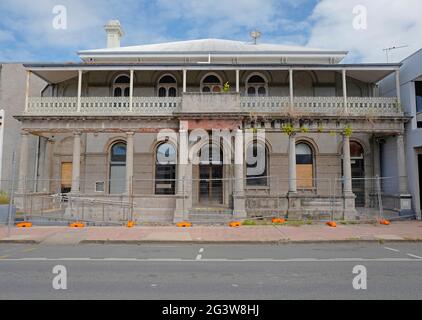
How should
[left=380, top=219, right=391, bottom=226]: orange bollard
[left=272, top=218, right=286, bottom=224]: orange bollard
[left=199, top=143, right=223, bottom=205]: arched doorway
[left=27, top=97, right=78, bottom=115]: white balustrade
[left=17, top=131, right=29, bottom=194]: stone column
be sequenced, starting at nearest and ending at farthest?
1. [left=380, top=219, right=391, bottom=226]: orange bollard
2. [left=272, top=218, right=286, bottom=224]: orange bollard
3. [left=17, top=131, right=29, bottom=194]: stone column
4. [left=27, top=97, right=78, bottom=115]: white balustrade
5. [left=199, top=143, right=223, bottom=205]: arched doorway

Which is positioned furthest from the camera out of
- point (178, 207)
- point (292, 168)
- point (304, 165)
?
point (304, 165)

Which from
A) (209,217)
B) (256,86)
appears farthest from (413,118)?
(209,217)

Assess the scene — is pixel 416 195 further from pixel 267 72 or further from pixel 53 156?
pixel 53 156

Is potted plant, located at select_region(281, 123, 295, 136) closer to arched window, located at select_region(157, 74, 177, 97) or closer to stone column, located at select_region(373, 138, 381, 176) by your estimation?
stone column, located at select_region(373, 138, 381, 176)

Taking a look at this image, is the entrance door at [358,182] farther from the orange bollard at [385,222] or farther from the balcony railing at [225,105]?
the orange bollard at [385,222]

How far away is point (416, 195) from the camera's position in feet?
54.1

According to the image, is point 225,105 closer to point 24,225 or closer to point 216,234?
point 216,234

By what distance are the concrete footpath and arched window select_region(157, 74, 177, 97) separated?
31.5 feet

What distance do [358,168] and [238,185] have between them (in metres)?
8.57

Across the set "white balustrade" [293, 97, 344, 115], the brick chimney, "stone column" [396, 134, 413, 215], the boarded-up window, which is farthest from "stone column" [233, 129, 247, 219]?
the brick chimney

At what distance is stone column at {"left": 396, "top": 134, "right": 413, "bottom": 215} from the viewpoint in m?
16.5

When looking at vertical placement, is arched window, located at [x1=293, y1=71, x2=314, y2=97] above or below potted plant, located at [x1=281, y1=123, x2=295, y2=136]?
above

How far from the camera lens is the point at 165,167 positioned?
64.8 feet

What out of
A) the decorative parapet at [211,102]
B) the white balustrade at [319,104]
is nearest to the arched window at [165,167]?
the decorative parapet at [211,102]
